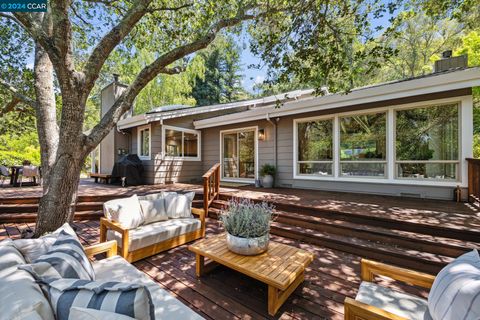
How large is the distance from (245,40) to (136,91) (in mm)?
4396

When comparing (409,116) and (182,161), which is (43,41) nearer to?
(182,161)

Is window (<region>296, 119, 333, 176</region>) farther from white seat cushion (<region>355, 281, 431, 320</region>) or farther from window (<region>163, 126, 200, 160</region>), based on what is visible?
white seat cushion (<region>355, 281, 431, 320</region>)

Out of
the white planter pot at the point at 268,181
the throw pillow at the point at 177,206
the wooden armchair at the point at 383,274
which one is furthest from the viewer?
the white planter pot at the point at 268,181

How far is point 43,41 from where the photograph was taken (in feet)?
8.21

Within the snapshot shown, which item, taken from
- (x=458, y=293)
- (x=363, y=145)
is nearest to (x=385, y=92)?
(x=363, y=145)

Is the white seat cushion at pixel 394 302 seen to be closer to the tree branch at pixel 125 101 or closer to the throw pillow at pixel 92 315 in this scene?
the throw pillow at pixel 92 315

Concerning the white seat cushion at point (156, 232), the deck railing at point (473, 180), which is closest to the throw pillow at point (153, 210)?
the white seat cushion at point (156, 232)

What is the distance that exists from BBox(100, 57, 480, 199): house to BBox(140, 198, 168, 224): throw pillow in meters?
3.13

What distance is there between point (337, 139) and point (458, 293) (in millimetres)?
5495

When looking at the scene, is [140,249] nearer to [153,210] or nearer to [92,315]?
[153,210]

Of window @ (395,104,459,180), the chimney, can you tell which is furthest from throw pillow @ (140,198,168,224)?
the chimney

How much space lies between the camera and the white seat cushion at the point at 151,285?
4.74 feet

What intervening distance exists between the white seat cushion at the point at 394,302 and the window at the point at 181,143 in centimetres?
716

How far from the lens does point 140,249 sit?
116 inches
